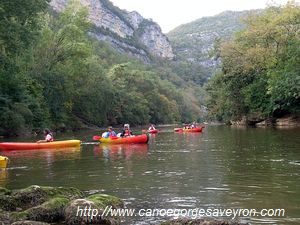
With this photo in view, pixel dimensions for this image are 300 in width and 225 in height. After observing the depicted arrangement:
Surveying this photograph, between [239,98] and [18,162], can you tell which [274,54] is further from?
[18,162]

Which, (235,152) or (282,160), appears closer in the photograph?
(282,160)

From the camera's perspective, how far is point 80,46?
5081 cm

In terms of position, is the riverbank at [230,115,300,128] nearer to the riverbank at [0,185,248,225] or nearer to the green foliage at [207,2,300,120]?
the green foliage at [207,2,300,120]

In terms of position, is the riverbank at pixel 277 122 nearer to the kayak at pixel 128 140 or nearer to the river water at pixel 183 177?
the kayak at pixel 128 140

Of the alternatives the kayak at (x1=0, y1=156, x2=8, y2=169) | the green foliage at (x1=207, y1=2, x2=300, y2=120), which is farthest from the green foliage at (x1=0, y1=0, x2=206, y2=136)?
the green foliage at (x1=207, y1=2, x2=300, y2=120)

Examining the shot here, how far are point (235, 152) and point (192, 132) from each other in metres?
22.8

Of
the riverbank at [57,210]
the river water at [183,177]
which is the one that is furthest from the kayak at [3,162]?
the riverbank at [57,210]

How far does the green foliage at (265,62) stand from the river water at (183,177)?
77.6 feet

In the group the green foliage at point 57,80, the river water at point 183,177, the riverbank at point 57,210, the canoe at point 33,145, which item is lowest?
the river water at point 183,177

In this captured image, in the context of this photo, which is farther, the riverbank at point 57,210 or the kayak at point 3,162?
the kayak at point 3,162

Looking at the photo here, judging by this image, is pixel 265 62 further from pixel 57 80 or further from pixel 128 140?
pixel 128 140

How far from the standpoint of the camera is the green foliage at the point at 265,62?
42.9m

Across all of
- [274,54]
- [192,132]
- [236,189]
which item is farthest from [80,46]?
[236,189]

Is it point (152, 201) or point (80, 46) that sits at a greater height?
point (80, 46)
